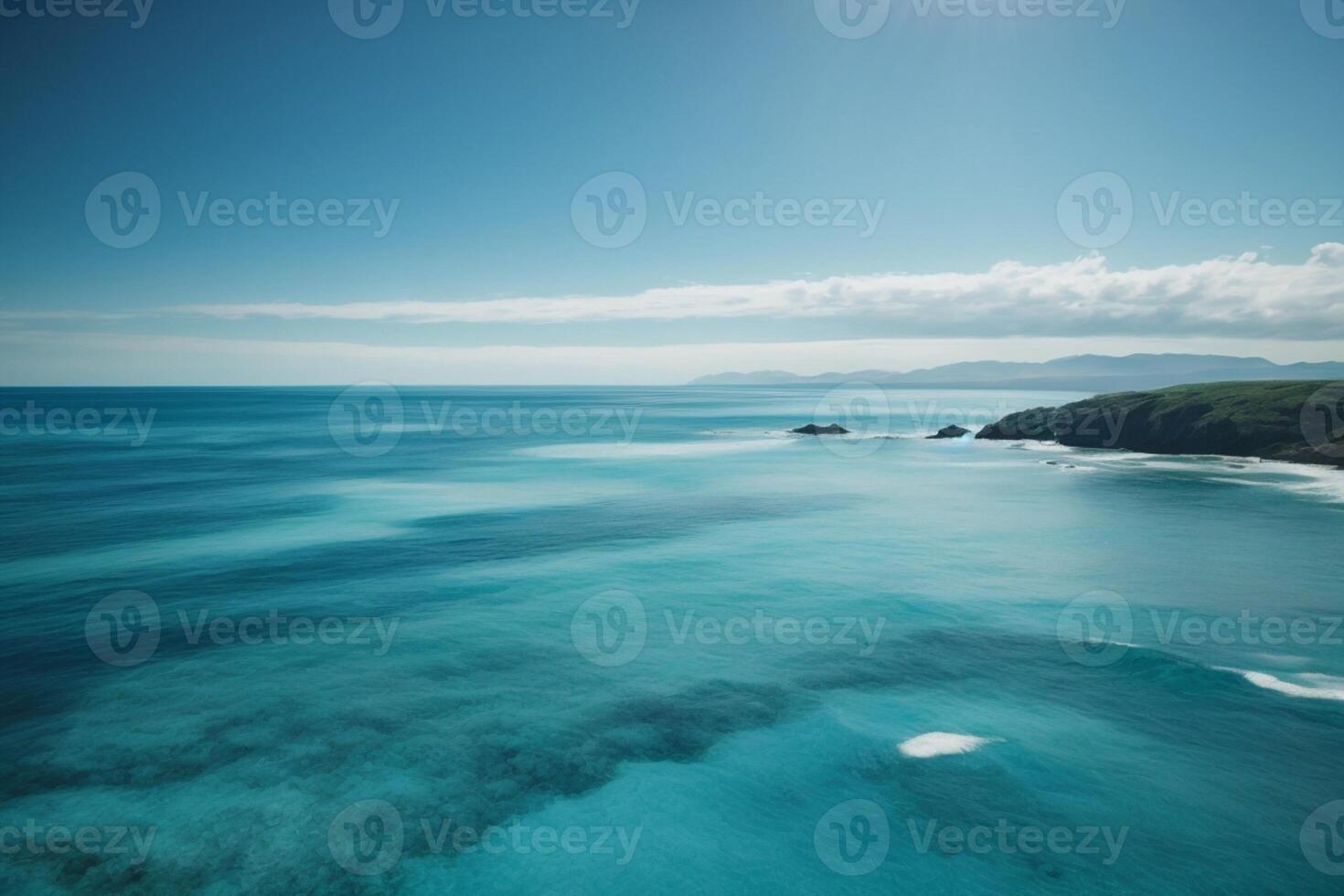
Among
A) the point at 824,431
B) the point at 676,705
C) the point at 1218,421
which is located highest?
the point at 1218,421

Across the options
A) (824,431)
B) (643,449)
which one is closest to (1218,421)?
(824,431)

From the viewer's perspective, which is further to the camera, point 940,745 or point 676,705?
point 676,705

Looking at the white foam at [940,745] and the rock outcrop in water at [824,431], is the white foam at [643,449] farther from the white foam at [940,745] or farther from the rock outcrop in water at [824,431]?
the white foam at [940,745]

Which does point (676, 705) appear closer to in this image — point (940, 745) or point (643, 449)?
point (940, 745)

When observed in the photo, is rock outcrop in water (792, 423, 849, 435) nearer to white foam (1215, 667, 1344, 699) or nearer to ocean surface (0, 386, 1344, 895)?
ocean surface (0, 386, 1344, 895)

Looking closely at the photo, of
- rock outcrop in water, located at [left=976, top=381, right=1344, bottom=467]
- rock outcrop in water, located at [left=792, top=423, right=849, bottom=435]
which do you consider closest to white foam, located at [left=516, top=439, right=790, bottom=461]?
rock outcrop in water, located at [left=792, top=423, right=849, bottom=435]
